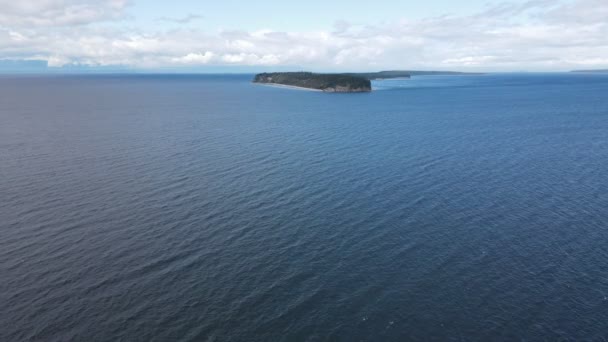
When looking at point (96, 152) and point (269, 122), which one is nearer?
point (96, 152)

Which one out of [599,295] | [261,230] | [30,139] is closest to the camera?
[599,295]

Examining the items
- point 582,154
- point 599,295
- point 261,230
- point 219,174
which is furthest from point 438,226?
point 582,154

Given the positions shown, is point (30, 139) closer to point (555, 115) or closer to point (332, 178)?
point (332, 178)

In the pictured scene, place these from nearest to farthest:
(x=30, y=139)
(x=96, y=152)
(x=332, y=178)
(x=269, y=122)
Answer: (x=332, y=178) < (x=96, y=152) < (x=30, y=139) < (x=269, y=122)

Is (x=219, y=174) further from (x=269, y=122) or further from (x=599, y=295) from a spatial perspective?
(x=269, y=122)

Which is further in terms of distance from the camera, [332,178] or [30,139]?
[30,139]

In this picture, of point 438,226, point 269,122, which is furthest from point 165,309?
point 269,122
